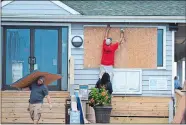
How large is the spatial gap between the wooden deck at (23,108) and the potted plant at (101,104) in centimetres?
94

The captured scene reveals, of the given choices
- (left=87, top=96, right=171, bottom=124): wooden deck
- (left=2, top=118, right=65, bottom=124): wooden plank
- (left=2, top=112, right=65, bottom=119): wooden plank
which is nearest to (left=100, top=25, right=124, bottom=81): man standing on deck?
(left=87, top=96, right=171, bottom=124): wooden deck

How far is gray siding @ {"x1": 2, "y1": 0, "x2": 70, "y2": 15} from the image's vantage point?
14.0 m

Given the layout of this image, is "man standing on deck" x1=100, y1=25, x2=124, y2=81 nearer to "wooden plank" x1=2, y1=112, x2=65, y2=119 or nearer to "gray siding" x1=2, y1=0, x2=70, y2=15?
"gray siding" x1=2, y1=0, x2=70, y2=15

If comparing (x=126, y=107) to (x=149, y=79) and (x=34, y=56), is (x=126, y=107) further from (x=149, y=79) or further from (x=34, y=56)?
(x=34, y=56)

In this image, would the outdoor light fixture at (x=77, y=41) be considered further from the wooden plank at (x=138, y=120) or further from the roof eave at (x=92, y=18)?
the wooden plank at (x=138, y=120)

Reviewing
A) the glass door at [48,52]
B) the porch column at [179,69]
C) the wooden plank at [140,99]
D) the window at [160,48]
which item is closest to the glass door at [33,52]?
the glass door at [48,52]

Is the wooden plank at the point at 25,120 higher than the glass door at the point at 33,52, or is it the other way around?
the glass door at the point at 33,52

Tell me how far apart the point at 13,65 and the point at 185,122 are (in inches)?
299

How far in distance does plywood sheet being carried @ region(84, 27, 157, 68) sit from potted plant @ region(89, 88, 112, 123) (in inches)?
57.2

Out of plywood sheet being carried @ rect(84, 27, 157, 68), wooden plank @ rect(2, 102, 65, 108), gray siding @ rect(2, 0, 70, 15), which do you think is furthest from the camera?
plywood sheet being carried @ rect(84, 27, 157, 68)

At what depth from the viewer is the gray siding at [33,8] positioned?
A: 14031 millimetres

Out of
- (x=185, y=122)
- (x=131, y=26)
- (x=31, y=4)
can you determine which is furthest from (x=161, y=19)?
(x=185, y=122)

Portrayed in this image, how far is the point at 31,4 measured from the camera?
14117mm

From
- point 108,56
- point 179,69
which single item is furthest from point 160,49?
point 179,69
